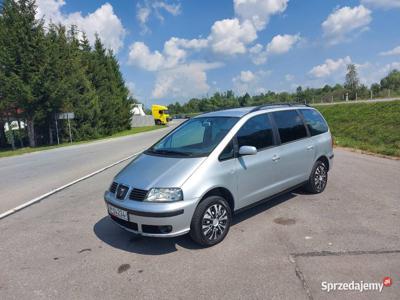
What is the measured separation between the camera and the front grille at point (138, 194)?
3691 millimetres

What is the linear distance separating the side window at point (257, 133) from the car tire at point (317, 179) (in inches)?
60.7

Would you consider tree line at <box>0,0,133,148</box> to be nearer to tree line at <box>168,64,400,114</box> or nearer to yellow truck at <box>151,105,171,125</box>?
tree line at <box>168,64,400,114</box>

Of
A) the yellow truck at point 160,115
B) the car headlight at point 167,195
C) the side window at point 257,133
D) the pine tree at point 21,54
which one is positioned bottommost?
the car headlight at point 167,195

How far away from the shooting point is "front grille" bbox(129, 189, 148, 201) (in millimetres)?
3691

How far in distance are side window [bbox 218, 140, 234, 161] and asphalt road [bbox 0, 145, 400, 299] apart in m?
1.15

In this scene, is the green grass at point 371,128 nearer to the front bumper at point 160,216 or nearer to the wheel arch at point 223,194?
the wheel arch at point 223,194

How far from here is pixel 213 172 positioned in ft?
12.8

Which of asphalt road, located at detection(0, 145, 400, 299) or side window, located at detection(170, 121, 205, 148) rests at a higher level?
side window, located at detection(170, 121, 205, 148)

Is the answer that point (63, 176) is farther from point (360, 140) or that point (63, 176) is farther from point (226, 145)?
point (360, 140)

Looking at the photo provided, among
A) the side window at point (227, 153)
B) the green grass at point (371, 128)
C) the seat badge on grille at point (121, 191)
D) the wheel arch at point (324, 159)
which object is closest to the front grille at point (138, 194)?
the seat badge on grille at point (121, 191)

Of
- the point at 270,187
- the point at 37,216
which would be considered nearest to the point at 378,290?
the point at 270,187

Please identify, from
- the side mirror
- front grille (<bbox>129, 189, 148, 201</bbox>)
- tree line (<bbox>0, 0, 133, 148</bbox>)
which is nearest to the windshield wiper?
the side mirror

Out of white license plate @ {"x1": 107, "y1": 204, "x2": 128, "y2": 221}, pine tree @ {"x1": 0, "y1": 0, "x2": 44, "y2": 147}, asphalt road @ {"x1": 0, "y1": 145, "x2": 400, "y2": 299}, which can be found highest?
pine tree @ {"x1": 0, "y1": 0, "x2": 44, "y2": 147}

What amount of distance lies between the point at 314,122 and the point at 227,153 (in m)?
2.78
